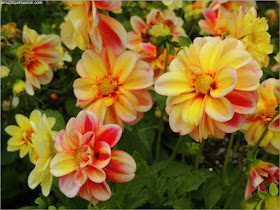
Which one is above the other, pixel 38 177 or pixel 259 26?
pixel 259 26

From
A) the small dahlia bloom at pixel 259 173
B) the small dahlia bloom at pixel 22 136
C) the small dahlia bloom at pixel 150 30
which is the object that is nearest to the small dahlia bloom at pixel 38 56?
the small dahlia bloom at pixel 22 136

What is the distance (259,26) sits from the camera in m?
0.93

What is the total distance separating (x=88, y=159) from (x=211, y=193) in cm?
45

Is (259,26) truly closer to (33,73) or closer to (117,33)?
(117,33)

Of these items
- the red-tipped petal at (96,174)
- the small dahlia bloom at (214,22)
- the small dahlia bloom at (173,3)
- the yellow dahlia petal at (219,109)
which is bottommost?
the red-tipped petal at (96,174)

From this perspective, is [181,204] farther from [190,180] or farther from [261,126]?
[261,126]

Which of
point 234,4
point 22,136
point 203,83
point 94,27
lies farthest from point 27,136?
point 234,4

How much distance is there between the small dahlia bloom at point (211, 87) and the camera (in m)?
0.78

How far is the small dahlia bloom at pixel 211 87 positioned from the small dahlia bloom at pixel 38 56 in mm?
526

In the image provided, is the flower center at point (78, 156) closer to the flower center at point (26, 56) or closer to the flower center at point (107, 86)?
the flower center at point (107, 86)

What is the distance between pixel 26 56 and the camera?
1220 millimetres

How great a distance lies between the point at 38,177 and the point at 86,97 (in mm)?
247

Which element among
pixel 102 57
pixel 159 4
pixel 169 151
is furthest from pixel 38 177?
pixel 159 4

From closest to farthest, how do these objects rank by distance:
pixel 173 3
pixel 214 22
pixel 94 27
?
pixel 94 27
pixel 214 22
pixel 173 3
